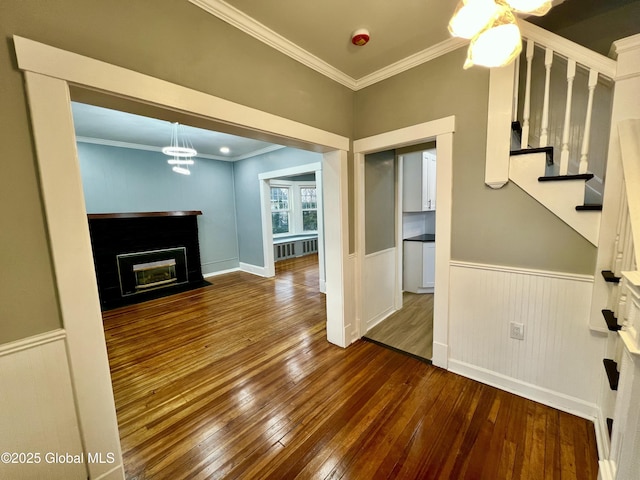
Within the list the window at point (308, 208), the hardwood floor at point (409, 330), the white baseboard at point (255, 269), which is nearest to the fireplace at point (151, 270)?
the white baseboard at point (255, 269)

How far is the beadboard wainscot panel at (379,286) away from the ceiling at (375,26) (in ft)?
6.25

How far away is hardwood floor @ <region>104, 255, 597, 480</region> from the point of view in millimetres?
1417

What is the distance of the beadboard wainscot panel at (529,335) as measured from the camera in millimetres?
1657

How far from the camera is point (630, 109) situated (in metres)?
1.36

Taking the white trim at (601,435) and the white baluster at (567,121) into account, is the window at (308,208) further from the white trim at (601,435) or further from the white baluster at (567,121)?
the white trim at (601,435)

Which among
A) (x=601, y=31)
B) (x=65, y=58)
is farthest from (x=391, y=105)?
(x=65, y=58)

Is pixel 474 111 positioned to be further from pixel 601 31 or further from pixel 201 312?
pixel 201 312

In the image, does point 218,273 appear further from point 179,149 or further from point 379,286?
point 379,286

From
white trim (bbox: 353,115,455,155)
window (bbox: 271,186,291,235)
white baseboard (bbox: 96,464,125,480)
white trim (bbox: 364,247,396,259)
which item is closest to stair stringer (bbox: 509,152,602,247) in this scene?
white trim (bbox: 353,115,455,155)

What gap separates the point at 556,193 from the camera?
1646 mm

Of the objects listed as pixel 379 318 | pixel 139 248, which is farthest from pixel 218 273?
pixel 379 318

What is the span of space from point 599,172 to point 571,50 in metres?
0.89

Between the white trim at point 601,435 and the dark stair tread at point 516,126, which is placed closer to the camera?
the white trim at point 601,435

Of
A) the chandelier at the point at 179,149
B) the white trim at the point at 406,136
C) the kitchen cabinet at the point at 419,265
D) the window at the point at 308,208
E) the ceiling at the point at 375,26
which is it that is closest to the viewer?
the ceiling at the point at 375,26
